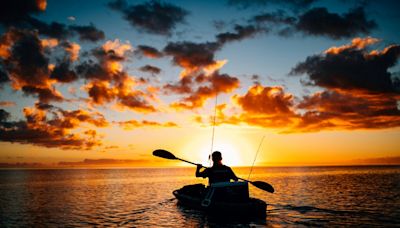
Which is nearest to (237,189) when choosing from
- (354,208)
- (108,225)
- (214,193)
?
(214,193)

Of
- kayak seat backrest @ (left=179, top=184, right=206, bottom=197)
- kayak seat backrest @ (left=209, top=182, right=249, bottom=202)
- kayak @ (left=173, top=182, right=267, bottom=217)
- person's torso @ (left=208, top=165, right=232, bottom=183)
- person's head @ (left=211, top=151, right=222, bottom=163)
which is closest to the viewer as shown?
kayak @ (left=173, top=182, right=267, bottom=217)

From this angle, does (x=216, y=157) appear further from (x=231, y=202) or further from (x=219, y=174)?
(x=231, y=202)

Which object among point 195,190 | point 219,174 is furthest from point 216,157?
point 195,190

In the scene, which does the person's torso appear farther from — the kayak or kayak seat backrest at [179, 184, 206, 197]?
kayak seat backrest at [179, 184, 206, 197]

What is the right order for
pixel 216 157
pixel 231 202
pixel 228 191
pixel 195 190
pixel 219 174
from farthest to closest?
pixel 195 190, pixel 219 174, pixel 216 157, pixel 228 191, pixel 231 202

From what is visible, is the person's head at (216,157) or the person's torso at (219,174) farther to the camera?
the person's torso at (219,174)

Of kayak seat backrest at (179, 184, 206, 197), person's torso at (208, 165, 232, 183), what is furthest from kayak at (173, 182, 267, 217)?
kayak seat backrest at (179, 184, 206, 197)

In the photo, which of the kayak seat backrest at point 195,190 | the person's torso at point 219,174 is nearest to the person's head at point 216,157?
the person's torso at point 219,174

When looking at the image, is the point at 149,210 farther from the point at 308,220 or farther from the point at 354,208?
the point at 354,208

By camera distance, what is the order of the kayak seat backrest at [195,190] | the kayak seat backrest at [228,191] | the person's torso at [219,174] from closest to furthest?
the kayak seat backrest at [228,191]
the person's torso at [219,174]
the kayak seat backrest at [195,190]

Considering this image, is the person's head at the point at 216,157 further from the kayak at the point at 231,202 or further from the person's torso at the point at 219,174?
the kayak at the point at 231,202

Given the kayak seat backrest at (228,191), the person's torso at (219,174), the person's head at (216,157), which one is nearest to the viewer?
the kayak seat backrest at (228,191)

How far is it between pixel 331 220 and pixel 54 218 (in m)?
18.9

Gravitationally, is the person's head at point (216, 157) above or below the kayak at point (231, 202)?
above
